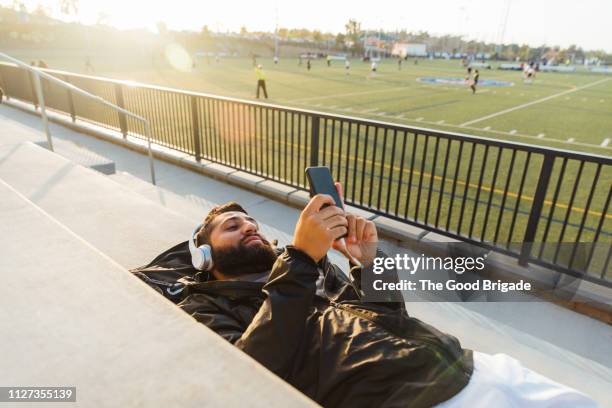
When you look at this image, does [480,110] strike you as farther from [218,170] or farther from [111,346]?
[111,346]

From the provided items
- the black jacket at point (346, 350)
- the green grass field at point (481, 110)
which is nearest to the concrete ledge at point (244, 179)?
the black jacket at point (346, 350)

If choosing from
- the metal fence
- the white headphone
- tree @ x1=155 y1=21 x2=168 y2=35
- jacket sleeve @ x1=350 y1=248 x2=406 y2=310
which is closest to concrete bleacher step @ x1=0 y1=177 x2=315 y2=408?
the white headphone

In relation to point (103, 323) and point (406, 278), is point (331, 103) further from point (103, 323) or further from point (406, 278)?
point (103, 323)

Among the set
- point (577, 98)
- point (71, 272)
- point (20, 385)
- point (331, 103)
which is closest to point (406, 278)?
point (71, 272)

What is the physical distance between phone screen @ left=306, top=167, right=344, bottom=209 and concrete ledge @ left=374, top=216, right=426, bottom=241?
8.84 ft

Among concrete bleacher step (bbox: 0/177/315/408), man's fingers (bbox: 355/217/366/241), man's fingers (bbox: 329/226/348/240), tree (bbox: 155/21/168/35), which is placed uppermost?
tree (bbox: 155/21/168/35)

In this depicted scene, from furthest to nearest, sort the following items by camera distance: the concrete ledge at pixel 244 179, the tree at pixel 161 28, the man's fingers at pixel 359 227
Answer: the tree at pixel 161 28, the concrete ledge at pixel 244 179, the man's fingers at pixel 359 227

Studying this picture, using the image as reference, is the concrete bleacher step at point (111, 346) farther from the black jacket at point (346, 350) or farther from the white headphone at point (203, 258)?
the white headphone at point (203, 258)

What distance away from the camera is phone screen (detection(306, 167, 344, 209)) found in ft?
5.80

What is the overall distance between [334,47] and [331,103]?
320 ft

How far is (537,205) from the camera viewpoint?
11.8 feet

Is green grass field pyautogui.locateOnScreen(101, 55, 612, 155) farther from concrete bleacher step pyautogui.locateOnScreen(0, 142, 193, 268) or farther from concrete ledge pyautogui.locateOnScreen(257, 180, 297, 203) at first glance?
concrete bleacher step pyautogui.locateOnScreen(0, 142, 193, 268)

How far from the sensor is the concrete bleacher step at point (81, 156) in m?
6.15

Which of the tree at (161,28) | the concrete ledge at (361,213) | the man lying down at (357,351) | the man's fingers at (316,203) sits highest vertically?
the tree at (161,28)
